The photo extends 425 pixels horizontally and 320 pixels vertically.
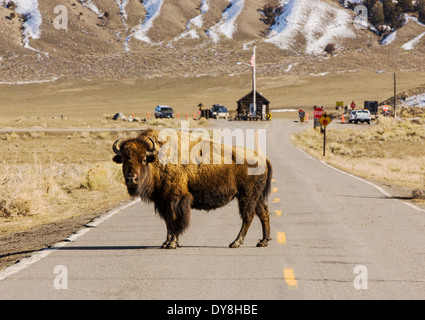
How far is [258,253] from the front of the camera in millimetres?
8875

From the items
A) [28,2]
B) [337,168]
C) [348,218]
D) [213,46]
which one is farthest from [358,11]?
[348,218]

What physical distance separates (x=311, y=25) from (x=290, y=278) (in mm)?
178514

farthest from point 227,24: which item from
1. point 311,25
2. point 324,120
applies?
point 324,120

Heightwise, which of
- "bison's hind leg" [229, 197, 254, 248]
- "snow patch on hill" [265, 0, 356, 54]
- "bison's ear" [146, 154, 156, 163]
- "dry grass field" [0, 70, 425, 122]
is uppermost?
"snow patch on hill" [265, 0, 356, 54]

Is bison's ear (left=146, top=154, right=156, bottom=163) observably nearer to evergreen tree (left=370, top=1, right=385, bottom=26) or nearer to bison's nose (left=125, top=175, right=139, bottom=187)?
bison's nose (left=125, top=175, right=139, bottom=187)

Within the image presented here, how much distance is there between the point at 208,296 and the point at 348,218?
22.8 ft

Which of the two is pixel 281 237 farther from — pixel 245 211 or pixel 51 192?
pixel 51 192

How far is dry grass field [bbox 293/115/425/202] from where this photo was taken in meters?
26.4

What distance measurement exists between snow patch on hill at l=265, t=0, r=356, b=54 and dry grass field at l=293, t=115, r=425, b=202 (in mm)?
106777

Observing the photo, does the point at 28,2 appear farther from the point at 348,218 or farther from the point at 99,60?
the point at 348,218

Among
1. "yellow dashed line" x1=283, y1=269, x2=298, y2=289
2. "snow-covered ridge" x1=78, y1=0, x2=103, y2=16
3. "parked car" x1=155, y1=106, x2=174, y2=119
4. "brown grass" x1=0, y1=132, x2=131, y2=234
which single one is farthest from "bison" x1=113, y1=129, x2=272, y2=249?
"snow-covered ridge" x1=78, y1=0, x2=103, y2=16

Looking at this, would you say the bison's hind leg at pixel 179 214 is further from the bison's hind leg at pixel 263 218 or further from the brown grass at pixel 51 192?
the brown grass at pixel 51 192

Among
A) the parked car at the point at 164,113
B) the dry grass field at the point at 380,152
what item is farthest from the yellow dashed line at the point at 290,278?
the parked car at the point at 164,113

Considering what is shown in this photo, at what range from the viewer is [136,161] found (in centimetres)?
837
